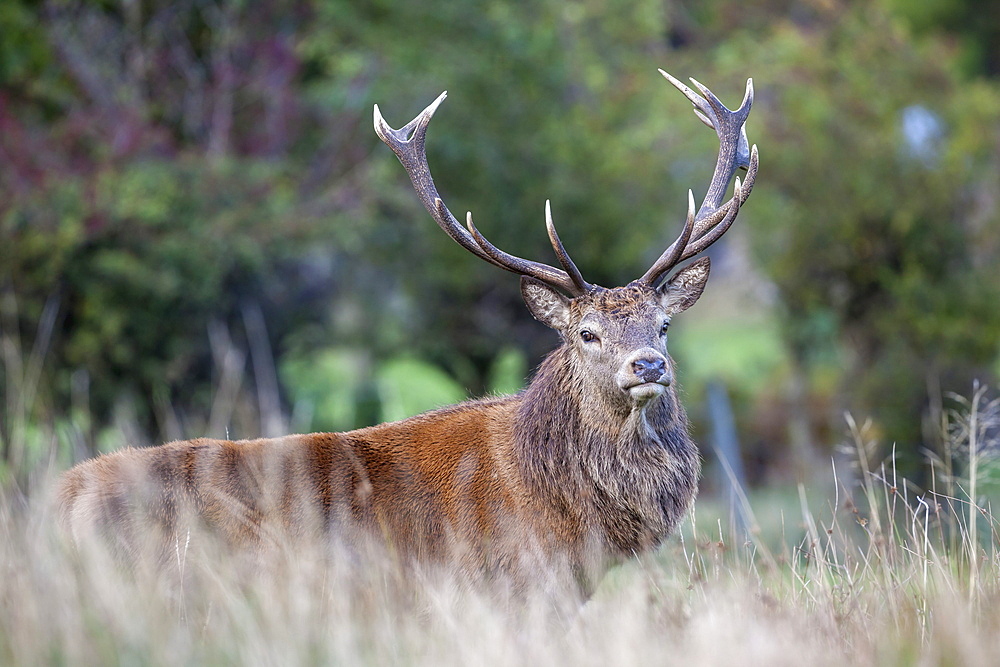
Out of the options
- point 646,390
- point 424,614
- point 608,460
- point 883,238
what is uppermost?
point 883,238

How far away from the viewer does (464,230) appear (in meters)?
5.04

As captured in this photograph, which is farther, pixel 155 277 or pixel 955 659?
pixel 155 277

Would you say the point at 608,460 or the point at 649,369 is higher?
the point at 649,369

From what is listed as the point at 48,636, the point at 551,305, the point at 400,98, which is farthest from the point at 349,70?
the point at 48,636

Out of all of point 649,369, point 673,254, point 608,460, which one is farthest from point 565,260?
point 608,460

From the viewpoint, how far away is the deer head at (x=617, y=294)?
4.62 m

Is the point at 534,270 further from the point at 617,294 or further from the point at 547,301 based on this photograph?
the point at 617,294

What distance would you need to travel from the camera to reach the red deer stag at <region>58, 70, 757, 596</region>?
438 cm

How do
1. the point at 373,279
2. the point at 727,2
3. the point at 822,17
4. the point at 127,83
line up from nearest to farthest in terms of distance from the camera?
the point at 127,83 < the point at 373,279 < the point at 822,17 < the point at 727,2

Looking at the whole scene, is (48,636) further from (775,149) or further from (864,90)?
(864,90)

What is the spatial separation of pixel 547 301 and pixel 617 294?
325 mm

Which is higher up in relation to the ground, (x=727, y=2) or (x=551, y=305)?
(x=727, y=2)

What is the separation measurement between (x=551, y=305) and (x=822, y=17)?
18.2 metres

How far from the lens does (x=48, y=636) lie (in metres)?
3.25
